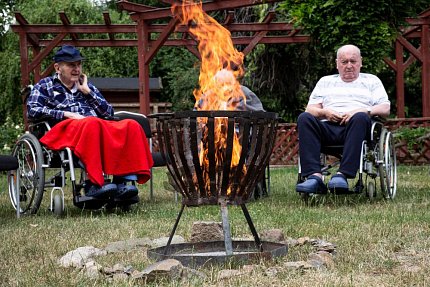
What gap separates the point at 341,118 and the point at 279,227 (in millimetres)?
1556

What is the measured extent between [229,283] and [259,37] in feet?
33.2

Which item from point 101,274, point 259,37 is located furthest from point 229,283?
point 259,37

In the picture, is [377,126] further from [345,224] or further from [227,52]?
[227,52]

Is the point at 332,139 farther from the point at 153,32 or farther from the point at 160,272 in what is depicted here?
the point at 153,32

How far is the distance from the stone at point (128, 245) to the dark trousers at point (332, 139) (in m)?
1.88

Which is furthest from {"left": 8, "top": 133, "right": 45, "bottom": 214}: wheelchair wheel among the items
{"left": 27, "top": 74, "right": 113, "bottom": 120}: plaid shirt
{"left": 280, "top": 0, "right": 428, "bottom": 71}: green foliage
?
{"left": 280, "top": 0, "right": 428, "bottom": 71}: green foliage

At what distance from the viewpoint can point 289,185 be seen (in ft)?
23.8

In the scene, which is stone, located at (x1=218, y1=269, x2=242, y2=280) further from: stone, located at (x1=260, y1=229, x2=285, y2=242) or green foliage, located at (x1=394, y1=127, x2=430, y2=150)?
green foliage, located at (x1=394, y1=127, x2=430, y2=150)

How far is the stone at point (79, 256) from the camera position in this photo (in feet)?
10.2

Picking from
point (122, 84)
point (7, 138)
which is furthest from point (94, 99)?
point (122, 84)

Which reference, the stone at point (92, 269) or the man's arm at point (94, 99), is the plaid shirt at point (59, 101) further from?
the stone at point (92, 269)

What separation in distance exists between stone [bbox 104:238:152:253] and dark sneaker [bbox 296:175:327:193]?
1.66m

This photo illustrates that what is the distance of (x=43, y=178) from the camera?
5.15 m

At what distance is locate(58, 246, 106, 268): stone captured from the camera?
10.2 ft
